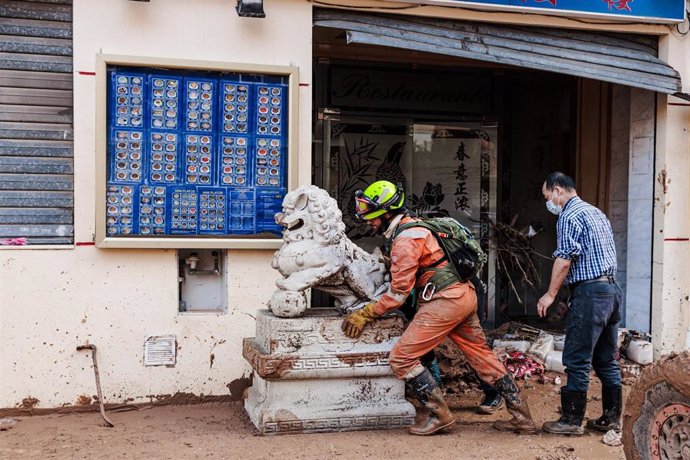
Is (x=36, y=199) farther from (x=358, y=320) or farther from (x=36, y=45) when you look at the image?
(x=358, y=320)

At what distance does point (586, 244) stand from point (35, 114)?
4.25 meters

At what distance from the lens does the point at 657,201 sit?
7.39 m

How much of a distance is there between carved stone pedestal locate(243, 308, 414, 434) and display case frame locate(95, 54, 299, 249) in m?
0.91

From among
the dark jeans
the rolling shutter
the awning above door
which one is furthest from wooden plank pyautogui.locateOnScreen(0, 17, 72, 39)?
the dark jeans

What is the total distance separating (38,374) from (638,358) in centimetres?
536

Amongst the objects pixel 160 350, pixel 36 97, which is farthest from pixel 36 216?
pixel 160 350

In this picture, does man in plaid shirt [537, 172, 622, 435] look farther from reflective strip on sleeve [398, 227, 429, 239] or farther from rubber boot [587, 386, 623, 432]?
reflective strip on sleeve [398, 227, 429, 239]

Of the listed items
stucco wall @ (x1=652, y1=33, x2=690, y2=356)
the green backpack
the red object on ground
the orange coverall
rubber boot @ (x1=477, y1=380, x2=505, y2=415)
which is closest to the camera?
the orange coverall

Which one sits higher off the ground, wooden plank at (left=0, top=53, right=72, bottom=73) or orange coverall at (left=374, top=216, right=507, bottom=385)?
wooden plank at (left=0, top=53, right=72, bottom=73)

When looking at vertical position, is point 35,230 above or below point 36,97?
below

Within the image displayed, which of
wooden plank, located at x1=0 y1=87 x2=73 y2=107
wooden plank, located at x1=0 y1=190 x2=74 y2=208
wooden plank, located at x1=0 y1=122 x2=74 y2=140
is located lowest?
wooden plank, located at x1=0 y1=190 x2=74 y2=208

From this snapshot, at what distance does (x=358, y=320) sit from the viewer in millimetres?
5355

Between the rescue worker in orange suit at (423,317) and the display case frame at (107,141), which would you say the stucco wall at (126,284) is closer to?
the display case frame at (107,141)

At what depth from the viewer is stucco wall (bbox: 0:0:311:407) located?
5891mm
